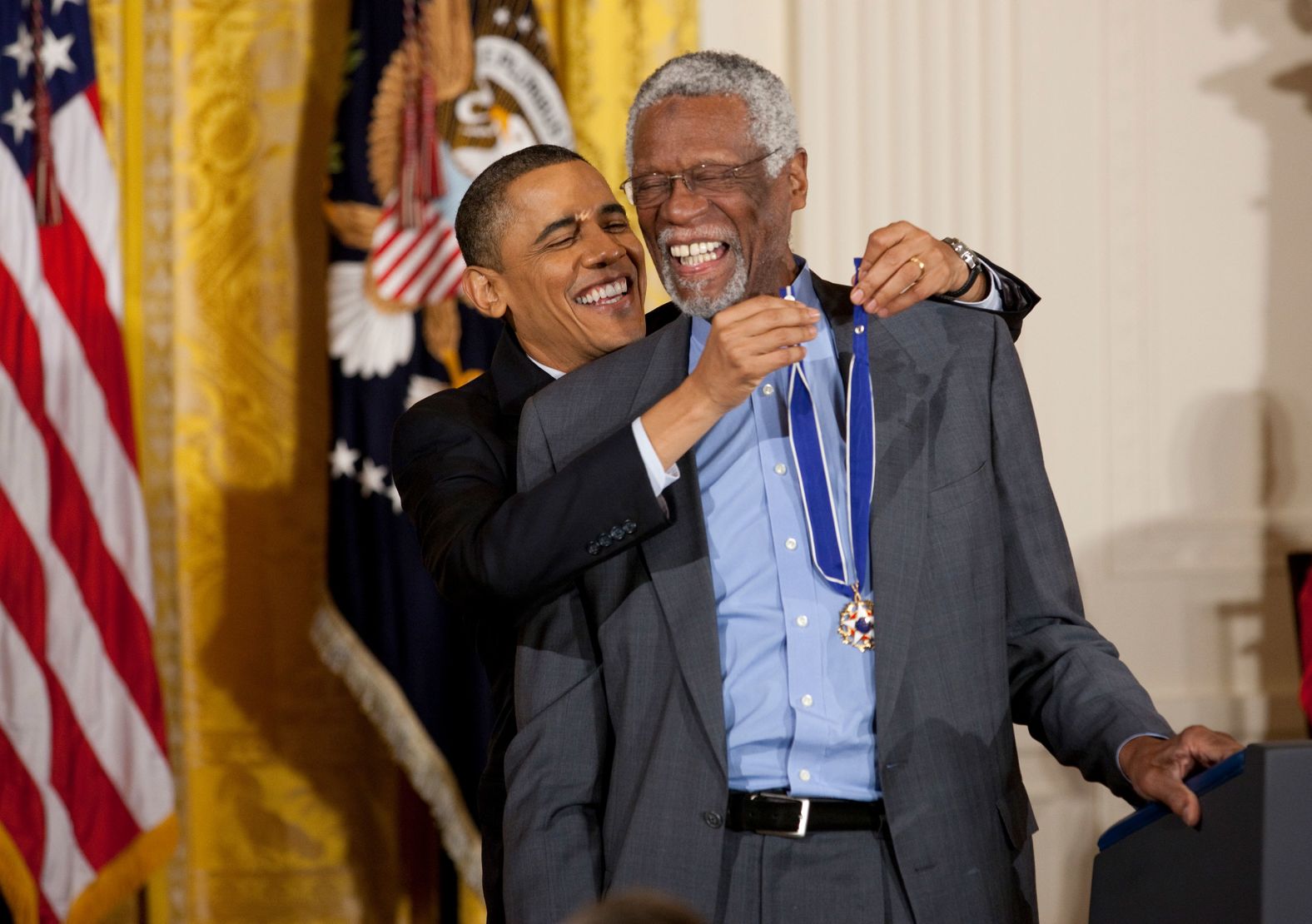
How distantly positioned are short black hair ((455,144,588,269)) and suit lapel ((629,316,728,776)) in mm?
830

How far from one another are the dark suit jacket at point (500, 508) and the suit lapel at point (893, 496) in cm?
23

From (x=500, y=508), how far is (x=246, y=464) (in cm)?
238

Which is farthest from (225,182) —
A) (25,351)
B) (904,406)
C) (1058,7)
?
(904,406)

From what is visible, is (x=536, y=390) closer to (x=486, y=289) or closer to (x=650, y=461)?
(x=486, y=289)

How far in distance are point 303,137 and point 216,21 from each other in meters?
0.41

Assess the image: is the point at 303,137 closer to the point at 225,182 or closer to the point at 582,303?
the point at 225,182

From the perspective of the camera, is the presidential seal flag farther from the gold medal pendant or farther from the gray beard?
the gold medal pendant

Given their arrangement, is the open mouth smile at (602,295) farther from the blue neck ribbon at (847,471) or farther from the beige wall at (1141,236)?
the beige wall at (1141,236)

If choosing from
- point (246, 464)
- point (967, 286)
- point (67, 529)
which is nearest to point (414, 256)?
point (246, 464)

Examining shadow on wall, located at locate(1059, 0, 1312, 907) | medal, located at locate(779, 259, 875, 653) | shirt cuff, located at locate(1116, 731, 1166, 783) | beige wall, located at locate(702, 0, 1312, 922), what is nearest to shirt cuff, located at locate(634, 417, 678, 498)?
medal, located at locate(779, 259, 875, 653)

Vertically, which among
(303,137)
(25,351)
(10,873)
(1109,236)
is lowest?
(10,873)

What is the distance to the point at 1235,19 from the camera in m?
3.84

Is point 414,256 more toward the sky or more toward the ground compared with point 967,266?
more toward the sky

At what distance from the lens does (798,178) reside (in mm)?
2029
